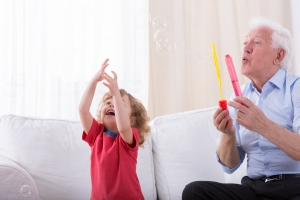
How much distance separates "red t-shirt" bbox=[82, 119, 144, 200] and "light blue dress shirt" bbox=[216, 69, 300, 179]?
1.50 ft

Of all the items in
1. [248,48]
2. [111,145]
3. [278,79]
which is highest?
[248,48]

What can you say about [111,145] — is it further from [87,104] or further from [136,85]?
[136,85]

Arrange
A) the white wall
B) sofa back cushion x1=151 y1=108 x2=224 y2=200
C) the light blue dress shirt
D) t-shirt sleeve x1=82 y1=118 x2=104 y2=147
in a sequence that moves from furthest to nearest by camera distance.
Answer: the white wall < sofa back cushion x1=151 y1=108 x2=224 y2=200 < t-shirt sleeve x1=82 y1=118 x2=104 y2=147 < the light blue dress shirt

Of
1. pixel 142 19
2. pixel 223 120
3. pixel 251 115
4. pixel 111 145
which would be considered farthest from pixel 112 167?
pixel 142 19

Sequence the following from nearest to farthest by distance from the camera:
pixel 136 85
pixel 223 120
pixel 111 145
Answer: pixel 223 120
pixel 111 145
pixel 136 85

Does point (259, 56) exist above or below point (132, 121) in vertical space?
above

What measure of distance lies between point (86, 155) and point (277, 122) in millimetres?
963

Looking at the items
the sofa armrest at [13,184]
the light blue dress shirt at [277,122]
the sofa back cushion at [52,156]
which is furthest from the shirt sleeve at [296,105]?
the sofa armrest at [13,184]

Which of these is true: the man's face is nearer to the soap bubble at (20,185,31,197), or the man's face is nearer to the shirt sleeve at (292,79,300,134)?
the shirt sleeve at (292,79,300,134)

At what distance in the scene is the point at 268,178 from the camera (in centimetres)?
156

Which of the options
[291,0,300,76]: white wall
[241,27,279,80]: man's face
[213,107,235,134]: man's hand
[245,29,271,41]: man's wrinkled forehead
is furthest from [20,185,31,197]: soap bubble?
[291,0,300,76]: white wall

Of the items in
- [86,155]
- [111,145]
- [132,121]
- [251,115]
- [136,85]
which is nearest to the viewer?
[251,115]

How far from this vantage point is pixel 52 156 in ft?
6.66

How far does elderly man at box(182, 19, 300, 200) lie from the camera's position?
143 centimetres
